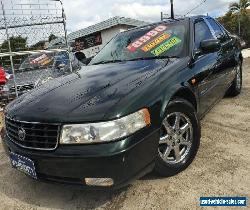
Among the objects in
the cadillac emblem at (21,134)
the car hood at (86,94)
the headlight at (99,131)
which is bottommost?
the cadillac emblem at (21,134)

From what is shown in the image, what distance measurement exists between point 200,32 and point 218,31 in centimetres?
94

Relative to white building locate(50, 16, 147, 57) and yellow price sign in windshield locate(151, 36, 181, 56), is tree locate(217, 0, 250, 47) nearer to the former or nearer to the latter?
white building locate(50, 16, 147, 57)

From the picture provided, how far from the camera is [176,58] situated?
12.2 feet

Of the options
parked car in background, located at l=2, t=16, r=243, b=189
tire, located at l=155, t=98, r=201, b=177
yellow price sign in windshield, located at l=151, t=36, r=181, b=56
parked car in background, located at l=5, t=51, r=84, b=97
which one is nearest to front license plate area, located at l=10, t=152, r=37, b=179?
parked car in background, located at l=2, t=16, r=243, b=189

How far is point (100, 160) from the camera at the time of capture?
8.37 ft

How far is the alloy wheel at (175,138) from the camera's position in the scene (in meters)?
3.19

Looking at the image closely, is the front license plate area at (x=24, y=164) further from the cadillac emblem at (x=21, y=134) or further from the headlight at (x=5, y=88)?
the headlight at (x=5, y=88)

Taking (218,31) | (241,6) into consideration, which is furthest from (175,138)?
(241,6)

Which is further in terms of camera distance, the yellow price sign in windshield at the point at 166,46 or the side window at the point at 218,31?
the side window at the point at 218,31

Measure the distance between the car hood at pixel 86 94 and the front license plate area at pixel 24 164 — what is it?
0.34 metres

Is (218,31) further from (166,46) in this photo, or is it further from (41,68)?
(41,68)

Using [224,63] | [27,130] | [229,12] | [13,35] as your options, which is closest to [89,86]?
[27,130]

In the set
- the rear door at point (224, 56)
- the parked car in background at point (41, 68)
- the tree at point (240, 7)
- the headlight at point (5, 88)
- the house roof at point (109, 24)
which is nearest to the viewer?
the rear door at point (224, 56)

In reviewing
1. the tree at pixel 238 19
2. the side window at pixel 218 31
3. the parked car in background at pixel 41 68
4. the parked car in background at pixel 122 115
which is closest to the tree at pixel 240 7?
the tree at pixel 238 19
